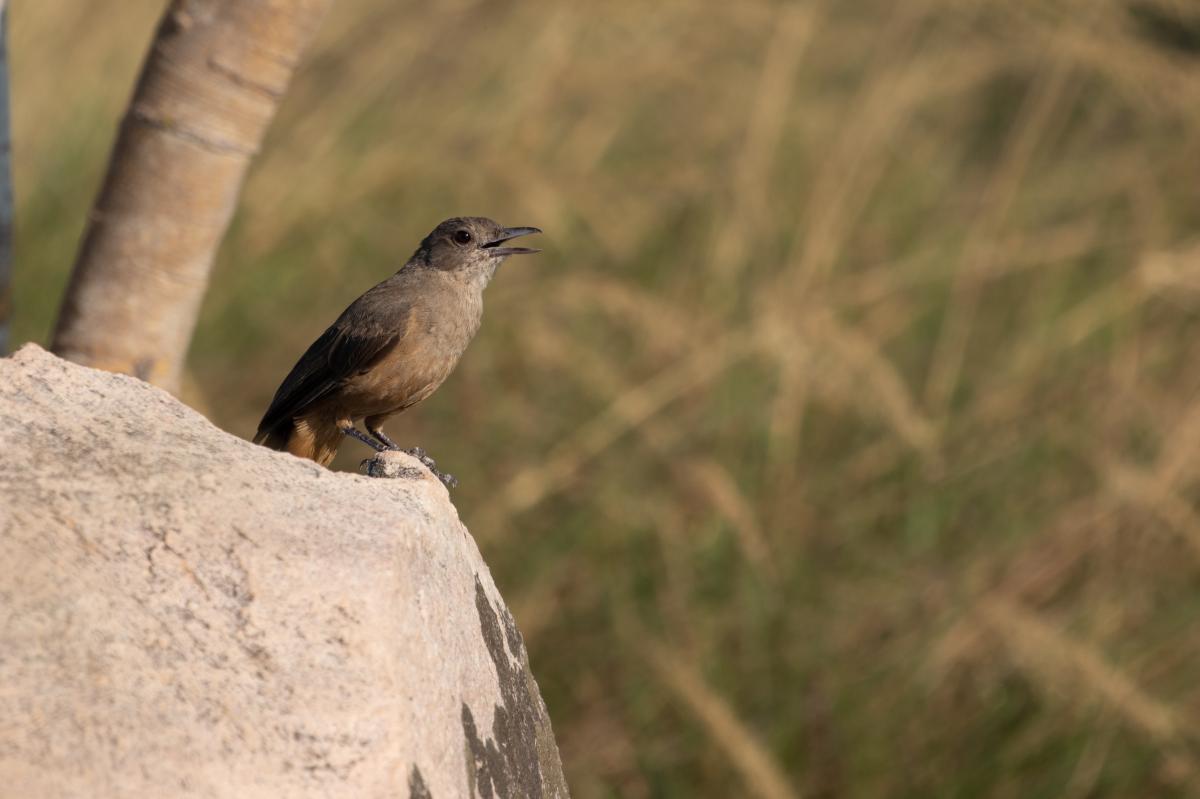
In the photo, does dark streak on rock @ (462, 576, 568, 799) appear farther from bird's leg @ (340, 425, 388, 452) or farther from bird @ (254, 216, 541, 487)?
bird's leg @ (340, 425, 388, 452)

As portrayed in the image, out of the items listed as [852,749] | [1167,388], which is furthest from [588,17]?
[852,749]

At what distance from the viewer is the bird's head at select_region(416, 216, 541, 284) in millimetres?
4316

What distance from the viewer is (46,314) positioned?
19.2 feet

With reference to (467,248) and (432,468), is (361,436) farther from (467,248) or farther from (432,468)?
(467,248)

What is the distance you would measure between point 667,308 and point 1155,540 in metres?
1.93

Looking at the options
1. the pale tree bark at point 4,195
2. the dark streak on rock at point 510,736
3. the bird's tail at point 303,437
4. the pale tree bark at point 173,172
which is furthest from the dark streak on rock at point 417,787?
the pale tree bark at point 4,195

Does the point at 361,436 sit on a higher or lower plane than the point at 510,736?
lower

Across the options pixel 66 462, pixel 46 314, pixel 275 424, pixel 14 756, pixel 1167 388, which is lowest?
pixel 46 314

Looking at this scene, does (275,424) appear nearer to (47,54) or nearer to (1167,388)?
(1167,388)

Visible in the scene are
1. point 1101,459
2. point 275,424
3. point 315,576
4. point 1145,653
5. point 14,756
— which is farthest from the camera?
point 1101,459

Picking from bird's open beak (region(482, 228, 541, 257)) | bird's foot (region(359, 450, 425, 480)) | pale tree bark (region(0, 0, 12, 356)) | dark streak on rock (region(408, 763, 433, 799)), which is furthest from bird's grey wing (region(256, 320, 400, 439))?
dark streak on rock (region(408, 763, 433, 799))

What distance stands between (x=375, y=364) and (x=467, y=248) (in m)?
0.62

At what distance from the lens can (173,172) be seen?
3.51m

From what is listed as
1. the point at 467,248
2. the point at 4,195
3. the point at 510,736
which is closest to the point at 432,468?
the point at 467,248
